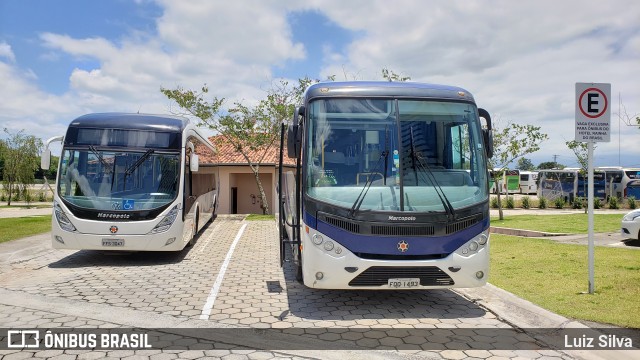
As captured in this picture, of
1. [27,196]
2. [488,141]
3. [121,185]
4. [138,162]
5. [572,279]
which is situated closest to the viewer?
[488,141]

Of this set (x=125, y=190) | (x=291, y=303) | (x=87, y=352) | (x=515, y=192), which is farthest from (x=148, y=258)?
(x=515, y=192)

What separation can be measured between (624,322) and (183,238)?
25.9 ft

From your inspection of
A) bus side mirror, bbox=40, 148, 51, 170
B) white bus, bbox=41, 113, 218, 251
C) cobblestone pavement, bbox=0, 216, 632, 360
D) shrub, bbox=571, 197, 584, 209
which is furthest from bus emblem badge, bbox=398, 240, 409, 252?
shrub, bbox=571, 197, 584, 209

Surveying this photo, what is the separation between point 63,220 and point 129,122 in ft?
7.71

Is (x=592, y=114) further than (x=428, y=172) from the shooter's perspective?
Yes

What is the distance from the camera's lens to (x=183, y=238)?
9.72m

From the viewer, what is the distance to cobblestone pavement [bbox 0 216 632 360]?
15.2 feet

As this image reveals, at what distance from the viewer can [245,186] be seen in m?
31.3

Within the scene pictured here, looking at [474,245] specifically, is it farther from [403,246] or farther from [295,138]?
[295,138]

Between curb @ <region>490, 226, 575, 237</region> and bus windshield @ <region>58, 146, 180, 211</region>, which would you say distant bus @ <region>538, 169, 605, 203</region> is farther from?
bus windshield @ <region>58, 146, 180, 211</region>

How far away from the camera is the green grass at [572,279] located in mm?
5695

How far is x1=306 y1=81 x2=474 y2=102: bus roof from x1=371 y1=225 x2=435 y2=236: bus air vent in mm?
1900

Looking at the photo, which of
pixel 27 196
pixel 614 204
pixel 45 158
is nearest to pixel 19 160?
pixel 27 196

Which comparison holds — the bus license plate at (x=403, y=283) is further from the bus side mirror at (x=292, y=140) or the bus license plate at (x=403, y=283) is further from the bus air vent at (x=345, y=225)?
the bus side mirror at (x=292, y=140)
